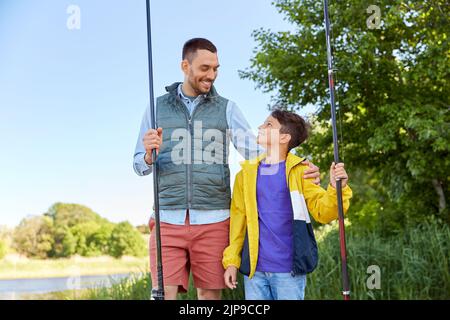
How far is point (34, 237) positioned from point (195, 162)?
5472mm

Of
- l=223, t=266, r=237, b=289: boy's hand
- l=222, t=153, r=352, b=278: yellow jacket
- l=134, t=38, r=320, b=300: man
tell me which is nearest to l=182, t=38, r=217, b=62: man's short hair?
l=134, t=38, r=320, b=300: man

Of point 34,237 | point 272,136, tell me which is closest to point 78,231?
point 34,237

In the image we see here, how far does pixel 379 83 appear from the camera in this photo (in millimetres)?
5754

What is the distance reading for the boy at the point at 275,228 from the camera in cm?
180

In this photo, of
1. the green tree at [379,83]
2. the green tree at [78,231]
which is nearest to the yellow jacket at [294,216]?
the green tree at [379,83]

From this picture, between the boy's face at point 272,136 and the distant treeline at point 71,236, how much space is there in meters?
4.90

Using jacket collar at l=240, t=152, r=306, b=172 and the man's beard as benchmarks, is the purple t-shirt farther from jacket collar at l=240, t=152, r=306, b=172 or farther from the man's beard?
the man's beard

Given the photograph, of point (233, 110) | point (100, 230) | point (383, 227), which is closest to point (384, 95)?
point (383, 227)

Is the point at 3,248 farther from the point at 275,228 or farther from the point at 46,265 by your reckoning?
the point at 275,228

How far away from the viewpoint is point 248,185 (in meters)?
1.87

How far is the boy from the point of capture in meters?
1.80

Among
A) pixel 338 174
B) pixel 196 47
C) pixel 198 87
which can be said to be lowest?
pixel 338 174
